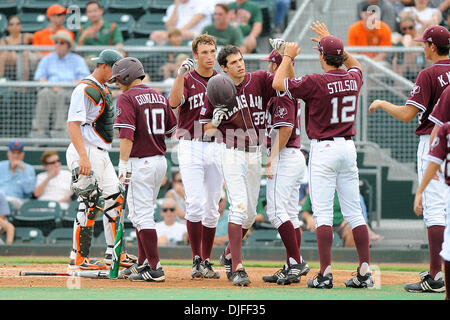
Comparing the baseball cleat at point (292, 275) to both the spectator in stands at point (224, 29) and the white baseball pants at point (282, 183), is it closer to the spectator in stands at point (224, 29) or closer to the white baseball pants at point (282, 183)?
the white baseball pants at point (282, 183)

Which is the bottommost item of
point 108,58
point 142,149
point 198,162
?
point 198,162

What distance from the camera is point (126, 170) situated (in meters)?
7.95

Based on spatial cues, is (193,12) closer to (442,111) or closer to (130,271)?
→ (130,271)

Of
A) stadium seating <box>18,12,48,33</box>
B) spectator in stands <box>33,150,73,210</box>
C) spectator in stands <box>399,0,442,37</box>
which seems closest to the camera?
spectator in stands <box>33,150,73,210</box>

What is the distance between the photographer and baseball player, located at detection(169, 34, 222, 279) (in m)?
8.39

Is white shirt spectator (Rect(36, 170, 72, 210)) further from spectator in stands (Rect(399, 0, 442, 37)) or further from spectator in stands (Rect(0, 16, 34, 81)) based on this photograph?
spectator in stands (Rect(399, 0, 442, 37))

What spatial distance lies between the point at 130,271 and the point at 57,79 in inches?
237

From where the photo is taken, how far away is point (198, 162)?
8.41 m

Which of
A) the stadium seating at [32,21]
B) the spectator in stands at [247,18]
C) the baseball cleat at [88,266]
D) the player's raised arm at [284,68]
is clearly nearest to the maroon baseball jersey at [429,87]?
the player's raised arm at [284,68]

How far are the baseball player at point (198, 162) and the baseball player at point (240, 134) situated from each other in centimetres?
33

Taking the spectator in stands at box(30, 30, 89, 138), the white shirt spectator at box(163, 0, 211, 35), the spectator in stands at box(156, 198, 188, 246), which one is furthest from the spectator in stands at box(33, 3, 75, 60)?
the spectator in stands at box(156, 198, 188, 246)

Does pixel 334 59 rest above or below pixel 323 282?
above

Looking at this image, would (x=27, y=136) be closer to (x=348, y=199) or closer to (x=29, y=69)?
(x=29, y=69)

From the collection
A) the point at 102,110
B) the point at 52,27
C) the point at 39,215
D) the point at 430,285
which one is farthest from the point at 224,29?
the point at 430,285
